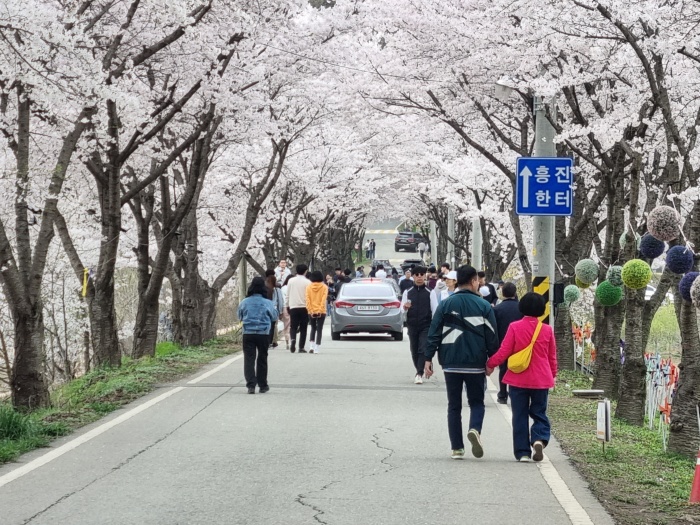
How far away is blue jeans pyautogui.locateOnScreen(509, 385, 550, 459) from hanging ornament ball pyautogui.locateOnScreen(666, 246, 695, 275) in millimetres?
1732

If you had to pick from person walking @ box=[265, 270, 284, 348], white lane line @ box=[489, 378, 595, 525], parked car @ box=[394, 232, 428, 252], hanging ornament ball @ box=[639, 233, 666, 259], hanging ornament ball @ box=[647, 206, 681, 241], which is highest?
parked car @ box=[394, 232, 428, 252]

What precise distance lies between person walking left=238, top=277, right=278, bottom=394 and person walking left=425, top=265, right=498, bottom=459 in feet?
15.7

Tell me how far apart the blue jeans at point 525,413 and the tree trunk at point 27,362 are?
267 inches

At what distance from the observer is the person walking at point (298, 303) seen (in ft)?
66.7

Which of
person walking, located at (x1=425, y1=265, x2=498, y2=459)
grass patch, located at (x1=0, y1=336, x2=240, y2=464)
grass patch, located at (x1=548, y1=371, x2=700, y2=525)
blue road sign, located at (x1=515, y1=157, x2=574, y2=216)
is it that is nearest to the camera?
grass patch, located at (x1=548, y1=371, x2=700, y2=525)

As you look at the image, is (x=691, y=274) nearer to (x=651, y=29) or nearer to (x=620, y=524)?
(x=620, y=524)

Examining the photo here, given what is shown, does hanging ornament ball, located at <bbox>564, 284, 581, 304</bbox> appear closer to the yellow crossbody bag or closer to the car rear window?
the yellow crossbody bag

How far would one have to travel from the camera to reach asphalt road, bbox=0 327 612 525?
22.2ft

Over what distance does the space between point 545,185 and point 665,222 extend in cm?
517

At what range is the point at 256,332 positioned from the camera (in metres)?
13.8

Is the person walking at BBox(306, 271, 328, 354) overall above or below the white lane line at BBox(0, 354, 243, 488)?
above

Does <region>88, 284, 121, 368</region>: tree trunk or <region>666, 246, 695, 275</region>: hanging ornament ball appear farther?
<region>88, 284, 121, 368</region>: tree trunk

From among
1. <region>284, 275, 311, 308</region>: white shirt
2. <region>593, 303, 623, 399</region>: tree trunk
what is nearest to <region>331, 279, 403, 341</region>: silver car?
<region>284, 275, 311, 308</region>: white shirt

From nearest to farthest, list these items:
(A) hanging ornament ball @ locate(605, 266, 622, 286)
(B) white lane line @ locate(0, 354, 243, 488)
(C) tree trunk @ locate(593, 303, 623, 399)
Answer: (B) white lane line @ locate(0, 354, 243, 488), (A) hanging ornament ball @ locate(605, 266, 622, 286), (C) tree trunk @ locate(593, 303, 623, 399)
